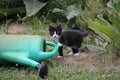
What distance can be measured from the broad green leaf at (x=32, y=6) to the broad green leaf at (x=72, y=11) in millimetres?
561

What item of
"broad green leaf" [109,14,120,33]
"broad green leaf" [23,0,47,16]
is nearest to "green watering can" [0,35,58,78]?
"broad green leaf" [109,14,120,33]

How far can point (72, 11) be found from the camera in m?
7.64

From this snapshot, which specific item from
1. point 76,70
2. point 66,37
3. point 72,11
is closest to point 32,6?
point 72,11

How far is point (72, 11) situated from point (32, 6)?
0.83 meters

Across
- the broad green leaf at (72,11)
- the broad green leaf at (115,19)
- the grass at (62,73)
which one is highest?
the broad green leaf at (115,19)

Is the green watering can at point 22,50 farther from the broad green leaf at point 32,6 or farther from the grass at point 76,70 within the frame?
the broad green leaf at point 32,6

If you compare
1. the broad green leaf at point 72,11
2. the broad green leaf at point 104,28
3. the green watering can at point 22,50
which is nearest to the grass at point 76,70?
the green watering can at point 22,50

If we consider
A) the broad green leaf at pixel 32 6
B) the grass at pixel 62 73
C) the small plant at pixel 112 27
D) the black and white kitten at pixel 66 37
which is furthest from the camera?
the broad green leaf at pixel 32 6

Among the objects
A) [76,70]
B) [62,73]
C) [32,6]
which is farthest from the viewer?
[32,6]

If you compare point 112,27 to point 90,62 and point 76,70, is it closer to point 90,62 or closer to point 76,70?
point 90,62

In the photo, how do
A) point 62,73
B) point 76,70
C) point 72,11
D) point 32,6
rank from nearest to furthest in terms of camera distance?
point 62,73 → point 76,70 → point 72,11 → point 32,6

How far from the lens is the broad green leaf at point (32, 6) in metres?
7.73

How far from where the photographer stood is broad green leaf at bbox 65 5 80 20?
24.8 feet

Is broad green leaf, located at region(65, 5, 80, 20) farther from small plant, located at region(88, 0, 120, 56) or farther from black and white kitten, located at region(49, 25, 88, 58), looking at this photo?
small plant, located at region(88, 0, 120, 56)
